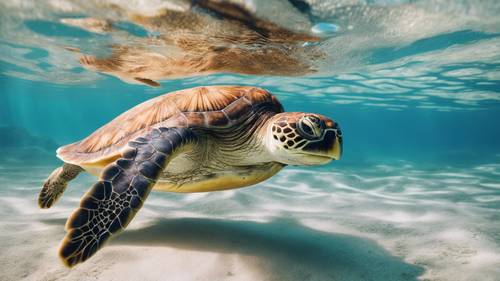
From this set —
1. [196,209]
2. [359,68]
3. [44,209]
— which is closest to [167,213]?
[196,209]

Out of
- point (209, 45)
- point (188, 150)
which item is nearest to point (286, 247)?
point (188, 150)

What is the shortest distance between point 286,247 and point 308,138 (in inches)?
47.1

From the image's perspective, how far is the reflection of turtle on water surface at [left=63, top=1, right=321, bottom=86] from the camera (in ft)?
21.3

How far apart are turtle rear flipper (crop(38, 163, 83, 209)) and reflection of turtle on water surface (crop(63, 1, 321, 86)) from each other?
374 centimetres

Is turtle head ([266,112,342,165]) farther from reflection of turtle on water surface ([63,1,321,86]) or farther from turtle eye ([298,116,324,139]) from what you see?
reflection of turtle on water surface ([63,1,321,86])

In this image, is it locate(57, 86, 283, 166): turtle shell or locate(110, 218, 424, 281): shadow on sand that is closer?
locate(110, 218, 424, 281): shadow on sand

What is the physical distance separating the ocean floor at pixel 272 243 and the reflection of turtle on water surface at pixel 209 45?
13.3ft

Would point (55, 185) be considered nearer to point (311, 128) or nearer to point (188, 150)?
point (188, 150)

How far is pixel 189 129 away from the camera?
10.2 ft

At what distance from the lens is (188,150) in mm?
3027

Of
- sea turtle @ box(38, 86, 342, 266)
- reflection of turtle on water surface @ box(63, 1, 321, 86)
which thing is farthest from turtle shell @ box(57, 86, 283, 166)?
reflection of turtle on water surface @ box(63, 1, 321, 86)

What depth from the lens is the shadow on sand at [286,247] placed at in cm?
258

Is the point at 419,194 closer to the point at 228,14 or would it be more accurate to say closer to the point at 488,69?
the point at 228,14

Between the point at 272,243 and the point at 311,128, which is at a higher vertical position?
the point at 311,128
